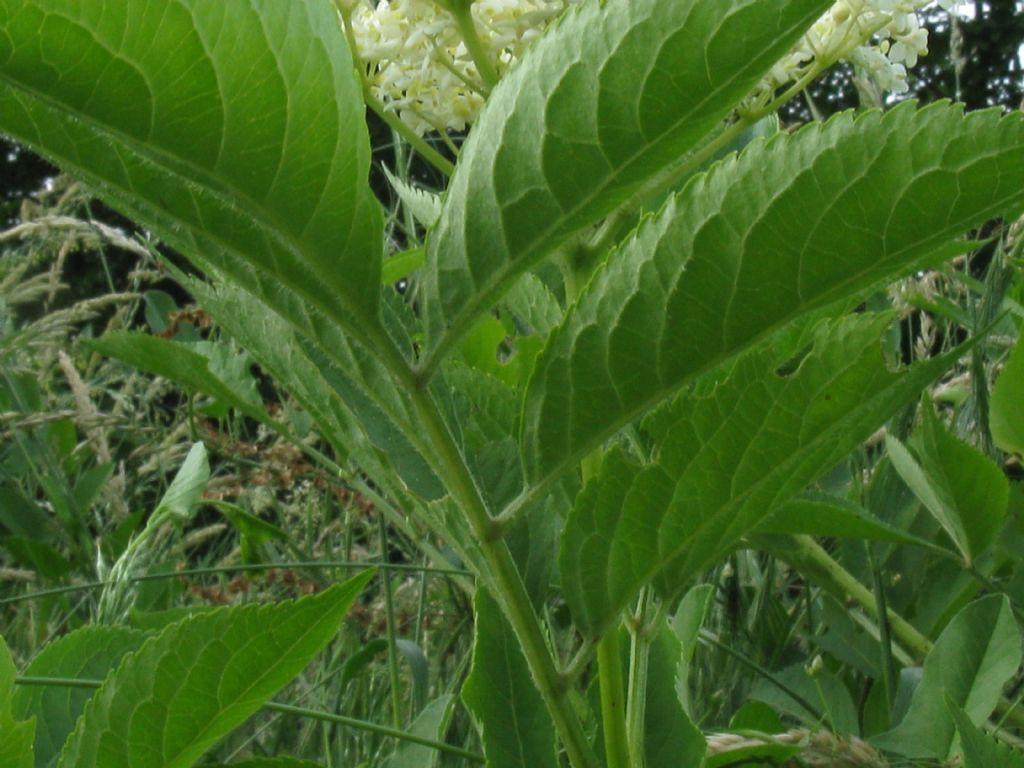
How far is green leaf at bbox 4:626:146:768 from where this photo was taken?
1.66 feet

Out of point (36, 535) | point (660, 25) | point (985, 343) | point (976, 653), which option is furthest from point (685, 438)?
point (36, 535)

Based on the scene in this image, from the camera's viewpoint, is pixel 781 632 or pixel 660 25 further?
pixel 781 632

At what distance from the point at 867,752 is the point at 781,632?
479mm

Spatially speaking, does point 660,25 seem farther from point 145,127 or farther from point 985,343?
point 985,343

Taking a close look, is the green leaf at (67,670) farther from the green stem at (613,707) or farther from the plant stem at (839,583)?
the plant stem at (839,583)

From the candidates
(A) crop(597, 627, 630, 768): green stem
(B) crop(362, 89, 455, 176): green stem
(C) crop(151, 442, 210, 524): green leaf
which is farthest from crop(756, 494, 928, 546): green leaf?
(C) crop(151, 442, 210, 524): green leaf

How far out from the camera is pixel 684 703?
17.8 inches

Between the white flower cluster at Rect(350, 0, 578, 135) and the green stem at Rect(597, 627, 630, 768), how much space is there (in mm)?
253

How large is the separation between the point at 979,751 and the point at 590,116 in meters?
0.28

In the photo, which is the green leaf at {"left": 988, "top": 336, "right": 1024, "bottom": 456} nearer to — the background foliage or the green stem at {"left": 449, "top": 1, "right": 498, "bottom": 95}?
the background foliage

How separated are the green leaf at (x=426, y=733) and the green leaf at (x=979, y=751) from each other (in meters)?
0.24

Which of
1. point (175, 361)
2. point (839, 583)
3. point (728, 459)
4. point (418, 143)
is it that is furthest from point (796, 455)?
point (175, 361)

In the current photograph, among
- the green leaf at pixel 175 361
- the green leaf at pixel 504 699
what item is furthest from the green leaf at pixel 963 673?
the green leaf at pixel 175 361

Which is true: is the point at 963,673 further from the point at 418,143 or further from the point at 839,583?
the point at 418,143
